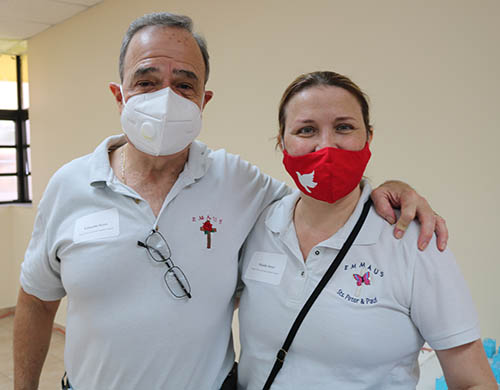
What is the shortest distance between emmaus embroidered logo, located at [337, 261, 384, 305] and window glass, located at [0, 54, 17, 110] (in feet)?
20.0

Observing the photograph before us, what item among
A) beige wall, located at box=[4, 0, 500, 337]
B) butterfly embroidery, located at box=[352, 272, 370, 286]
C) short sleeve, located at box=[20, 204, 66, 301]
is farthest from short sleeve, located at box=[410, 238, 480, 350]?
beige wall, located at box=[4, 0, 500, 337]

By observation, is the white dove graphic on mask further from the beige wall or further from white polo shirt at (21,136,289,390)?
the beige wall

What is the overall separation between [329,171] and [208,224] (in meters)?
0.43

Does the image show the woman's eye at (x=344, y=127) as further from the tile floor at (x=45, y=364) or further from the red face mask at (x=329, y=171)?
the tile floor at (x=45, y=364)

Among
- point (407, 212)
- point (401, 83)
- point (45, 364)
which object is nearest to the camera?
point (407, 212)

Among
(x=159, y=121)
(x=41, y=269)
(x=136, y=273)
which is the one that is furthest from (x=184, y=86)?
(x=41, y=269)

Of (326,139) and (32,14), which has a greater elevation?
(32,14)

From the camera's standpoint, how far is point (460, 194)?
2.27 m

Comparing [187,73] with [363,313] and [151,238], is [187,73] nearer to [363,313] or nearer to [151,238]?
[151,238]

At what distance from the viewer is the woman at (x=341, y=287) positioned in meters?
1.15

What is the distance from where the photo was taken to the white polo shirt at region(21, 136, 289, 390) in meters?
1.33

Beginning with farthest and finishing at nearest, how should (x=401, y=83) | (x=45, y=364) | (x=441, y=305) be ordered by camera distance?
1. (x=45, y=364)
2. (x=401, y=83)
3. (x=441, y=305)

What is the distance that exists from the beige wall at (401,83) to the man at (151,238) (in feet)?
3.52

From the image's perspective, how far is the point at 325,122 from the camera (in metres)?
1.27
